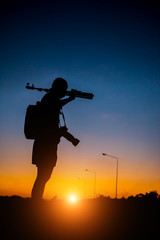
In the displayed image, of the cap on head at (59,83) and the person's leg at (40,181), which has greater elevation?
the cap on head at (59,83)

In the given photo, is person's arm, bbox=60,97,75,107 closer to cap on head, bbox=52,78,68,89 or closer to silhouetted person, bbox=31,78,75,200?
silhouetted person, bbox=31,78,75,200

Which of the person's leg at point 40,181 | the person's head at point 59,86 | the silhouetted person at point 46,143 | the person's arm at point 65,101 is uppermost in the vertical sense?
the person's head at point 59,86

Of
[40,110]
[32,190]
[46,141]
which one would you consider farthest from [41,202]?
[40,110]

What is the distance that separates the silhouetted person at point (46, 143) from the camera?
17.9ft

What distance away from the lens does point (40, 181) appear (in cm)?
552

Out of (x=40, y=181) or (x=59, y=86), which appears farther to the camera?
(x=59, y=86)

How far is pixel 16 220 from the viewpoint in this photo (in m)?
3.87

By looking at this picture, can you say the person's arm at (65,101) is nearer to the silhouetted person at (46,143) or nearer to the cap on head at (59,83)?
the silhouetted person at (46,143)

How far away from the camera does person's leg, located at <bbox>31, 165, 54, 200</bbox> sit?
5.49 metres

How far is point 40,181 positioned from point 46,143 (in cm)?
83

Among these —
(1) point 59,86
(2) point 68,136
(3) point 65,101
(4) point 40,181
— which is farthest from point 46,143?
(1) point 59,86

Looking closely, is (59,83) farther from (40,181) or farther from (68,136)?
(40,181)

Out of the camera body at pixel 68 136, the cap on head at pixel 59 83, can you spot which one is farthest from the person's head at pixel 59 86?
the camera body at pixel 68 136

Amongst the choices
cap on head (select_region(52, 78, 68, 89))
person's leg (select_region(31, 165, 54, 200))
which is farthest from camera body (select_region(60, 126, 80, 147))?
cap on head (select_region(52, 78, 68, 89))
